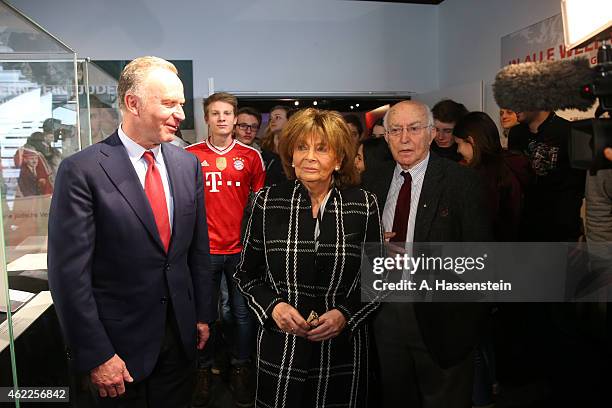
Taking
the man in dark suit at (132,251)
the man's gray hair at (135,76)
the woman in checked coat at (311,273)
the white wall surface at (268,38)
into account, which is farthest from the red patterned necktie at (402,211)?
the white wall surface at (268,38)

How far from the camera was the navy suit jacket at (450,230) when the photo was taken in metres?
1.73

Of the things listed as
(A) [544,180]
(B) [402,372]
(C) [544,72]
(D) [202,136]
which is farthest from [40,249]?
(D) [202,136]

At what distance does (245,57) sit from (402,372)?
13.6 ft

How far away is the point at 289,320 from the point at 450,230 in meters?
0.64

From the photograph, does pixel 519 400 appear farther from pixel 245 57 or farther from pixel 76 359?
pixel 245 57

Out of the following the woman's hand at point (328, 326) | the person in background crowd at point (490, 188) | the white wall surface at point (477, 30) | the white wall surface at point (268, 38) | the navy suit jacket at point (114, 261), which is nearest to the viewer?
the navy suit jacket at point (114, 261)

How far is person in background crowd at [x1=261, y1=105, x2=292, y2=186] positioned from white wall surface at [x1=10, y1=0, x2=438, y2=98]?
1563 mm

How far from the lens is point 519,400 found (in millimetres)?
2637

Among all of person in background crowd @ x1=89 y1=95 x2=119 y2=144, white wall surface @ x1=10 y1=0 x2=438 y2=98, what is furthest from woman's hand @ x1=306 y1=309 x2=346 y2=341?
white wall surface @ x1=10 y1=0 x2=438 y2=98

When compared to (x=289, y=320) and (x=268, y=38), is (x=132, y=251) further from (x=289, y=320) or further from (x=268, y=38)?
(x=268, y=38)

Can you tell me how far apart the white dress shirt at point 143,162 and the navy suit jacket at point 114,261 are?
0.02 metres

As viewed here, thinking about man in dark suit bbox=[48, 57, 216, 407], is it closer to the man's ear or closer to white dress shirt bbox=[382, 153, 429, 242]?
the man's ear

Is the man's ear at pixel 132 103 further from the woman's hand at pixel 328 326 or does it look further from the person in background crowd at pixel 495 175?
the person in background crowd at pixel 495 175

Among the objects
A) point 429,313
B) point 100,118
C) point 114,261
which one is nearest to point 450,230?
point 429,313
